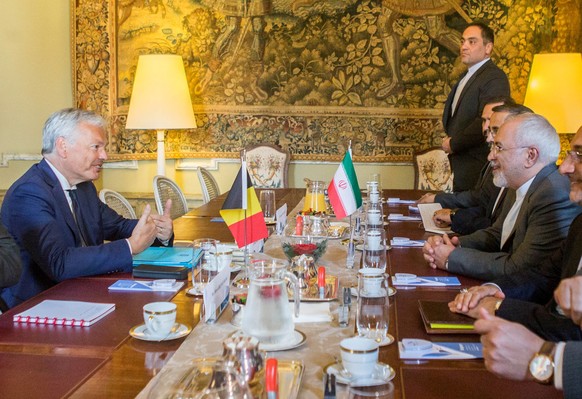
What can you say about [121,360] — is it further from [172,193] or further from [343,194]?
[172,193]

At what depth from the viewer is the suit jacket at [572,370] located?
1.61 m

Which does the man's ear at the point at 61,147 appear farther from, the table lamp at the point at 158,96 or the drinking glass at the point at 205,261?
the table lamp at the point at 158,96

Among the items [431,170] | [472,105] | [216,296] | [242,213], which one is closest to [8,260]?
[216,296]

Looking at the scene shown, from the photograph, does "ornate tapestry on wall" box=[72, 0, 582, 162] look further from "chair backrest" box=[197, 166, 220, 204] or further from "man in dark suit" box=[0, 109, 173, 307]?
"man in dark suit" box=[0, 109, 173, 307]

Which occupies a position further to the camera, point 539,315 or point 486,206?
point 486,206

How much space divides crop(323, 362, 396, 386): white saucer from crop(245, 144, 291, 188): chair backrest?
5.22m

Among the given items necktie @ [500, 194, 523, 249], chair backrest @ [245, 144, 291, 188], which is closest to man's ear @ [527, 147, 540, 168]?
necktie @ [500, 194, 523, 249]

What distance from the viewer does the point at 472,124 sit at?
5371 mm

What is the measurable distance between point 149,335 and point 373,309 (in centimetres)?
59

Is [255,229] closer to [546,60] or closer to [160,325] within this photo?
[160,325]

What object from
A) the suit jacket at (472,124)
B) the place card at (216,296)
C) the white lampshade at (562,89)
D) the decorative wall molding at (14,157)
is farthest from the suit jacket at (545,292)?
the decorative wall molding at (14,157)

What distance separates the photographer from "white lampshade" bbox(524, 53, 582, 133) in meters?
6.22

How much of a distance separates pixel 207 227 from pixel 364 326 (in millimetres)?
2117

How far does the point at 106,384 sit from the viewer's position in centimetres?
169
